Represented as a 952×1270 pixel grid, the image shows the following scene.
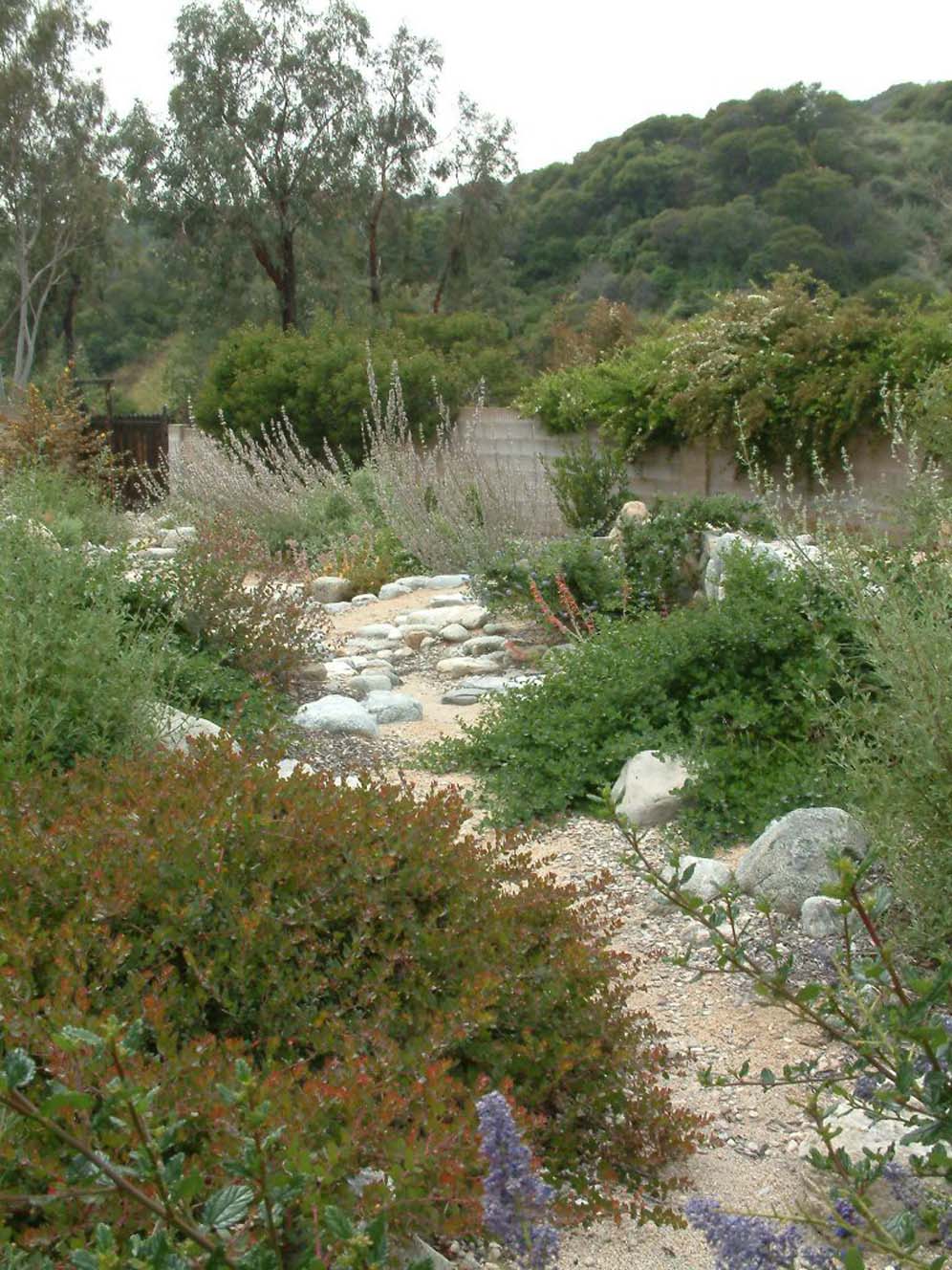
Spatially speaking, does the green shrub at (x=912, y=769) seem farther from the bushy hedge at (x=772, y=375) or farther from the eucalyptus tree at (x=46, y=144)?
the eucalyptus tree at (x=46, y=144)

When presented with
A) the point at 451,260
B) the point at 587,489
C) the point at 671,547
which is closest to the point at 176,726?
the point at 671,547

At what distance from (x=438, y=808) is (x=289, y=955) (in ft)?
1.90

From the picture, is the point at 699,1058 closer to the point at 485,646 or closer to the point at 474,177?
the point at 485,646

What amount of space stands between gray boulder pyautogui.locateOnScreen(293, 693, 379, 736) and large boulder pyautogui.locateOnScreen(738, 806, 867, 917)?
2639 mm

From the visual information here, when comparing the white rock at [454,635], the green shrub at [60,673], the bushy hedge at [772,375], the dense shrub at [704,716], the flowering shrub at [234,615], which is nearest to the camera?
the green shrub at [60,673]

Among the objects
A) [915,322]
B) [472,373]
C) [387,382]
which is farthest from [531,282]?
Result: [915,322]

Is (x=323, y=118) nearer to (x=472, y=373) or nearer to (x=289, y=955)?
(x=472, y=373)

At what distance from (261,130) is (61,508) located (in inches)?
905

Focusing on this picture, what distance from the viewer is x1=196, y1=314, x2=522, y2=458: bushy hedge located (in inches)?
637

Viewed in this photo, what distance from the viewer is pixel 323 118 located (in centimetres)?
2855

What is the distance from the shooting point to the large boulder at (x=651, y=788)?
466 centimetres

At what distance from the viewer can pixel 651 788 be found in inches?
186

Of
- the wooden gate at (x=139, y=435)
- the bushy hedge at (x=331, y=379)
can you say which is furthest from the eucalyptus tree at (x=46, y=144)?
the bushy hedge at (x=331, y=379)

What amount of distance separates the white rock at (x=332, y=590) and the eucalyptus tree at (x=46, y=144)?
932 inches
